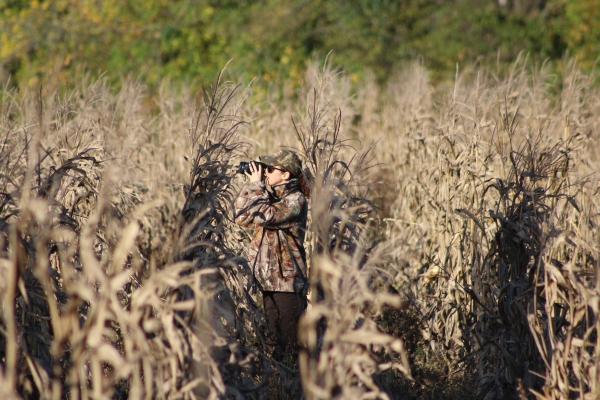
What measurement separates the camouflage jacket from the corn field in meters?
0.18

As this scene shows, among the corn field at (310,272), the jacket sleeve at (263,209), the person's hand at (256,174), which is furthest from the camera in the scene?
the person's hand at (256,174)

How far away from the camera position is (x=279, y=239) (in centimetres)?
430

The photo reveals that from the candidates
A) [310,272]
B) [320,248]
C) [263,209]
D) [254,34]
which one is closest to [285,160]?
[263,209]

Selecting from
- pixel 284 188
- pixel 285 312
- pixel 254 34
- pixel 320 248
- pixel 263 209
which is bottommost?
pixel 285 312

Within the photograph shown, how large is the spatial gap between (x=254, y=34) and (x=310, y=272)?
11394 mm

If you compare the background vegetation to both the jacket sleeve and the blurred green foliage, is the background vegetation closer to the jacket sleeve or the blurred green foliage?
the jacket sleeve

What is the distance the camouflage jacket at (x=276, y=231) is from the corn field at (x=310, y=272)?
18 cm

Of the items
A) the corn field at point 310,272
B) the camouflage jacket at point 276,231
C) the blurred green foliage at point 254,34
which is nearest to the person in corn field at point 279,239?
the camouflage jacket at point 276,231

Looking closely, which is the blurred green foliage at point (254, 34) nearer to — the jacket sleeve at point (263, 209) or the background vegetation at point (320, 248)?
the background vegetation at point (320, 248)

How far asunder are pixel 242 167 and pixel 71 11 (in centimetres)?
1266

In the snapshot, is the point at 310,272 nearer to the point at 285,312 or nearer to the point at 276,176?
the point at 285,312

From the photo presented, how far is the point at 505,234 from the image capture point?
388 cm

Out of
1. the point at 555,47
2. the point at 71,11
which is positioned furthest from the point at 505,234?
the point at 555,47

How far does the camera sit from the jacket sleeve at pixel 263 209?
412 cm
